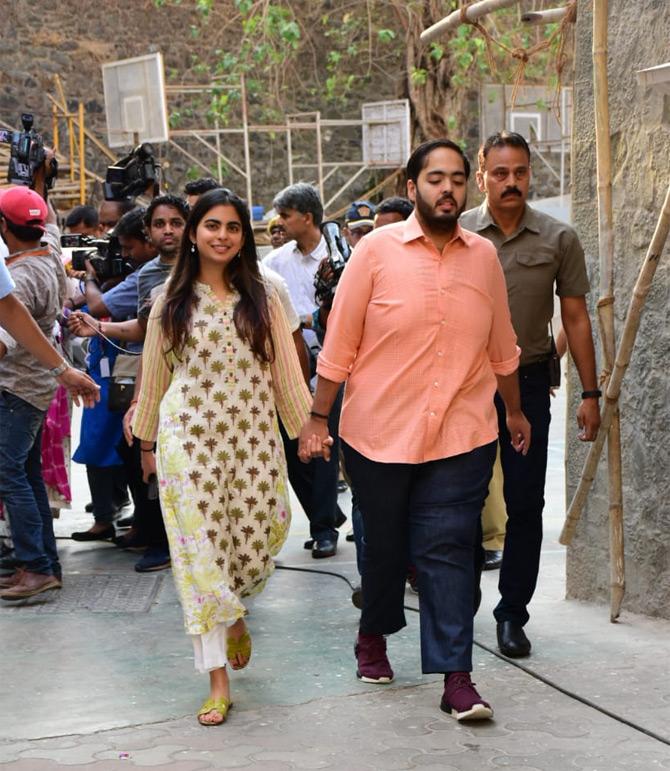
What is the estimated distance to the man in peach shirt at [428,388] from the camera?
13.2 ft

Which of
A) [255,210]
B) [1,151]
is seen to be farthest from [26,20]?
[255,210]

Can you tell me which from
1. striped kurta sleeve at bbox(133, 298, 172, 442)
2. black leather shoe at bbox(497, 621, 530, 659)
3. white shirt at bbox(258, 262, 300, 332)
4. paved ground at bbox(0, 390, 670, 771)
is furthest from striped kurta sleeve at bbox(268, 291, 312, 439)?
black leather shoe at bbox(497, 621, 530, 659)

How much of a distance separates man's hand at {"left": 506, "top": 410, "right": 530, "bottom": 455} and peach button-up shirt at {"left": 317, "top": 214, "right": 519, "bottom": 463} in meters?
0.32

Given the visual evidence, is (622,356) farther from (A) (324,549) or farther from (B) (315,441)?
(A) (324,549)

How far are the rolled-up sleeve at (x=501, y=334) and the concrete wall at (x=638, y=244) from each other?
836mm

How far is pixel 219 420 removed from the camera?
166 inches

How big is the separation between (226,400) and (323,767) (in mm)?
1228

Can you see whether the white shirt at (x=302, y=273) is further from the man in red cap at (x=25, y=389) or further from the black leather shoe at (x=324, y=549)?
the man in red cap at (x=25, y=389)

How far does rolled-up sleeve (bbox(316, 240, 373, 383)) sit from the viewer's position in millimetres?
4078

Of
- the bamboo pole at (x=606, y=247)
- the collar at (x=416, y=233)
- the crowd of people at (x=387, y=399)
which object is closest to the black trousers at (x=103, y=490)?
the crowd of people at (x=387, y=399)

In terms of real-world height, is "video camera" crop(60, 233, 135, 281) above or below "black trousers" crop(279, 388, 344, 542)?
above

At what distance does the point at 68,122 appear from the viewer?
23453 mm

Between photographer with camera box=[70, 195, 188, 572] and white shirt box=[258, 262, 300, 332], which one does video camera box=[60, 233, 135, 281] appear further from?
white shirt box=[258, 262, 300, 332]

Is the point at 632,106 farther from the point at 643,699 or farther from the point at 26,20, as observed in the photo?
the point at 26,20
